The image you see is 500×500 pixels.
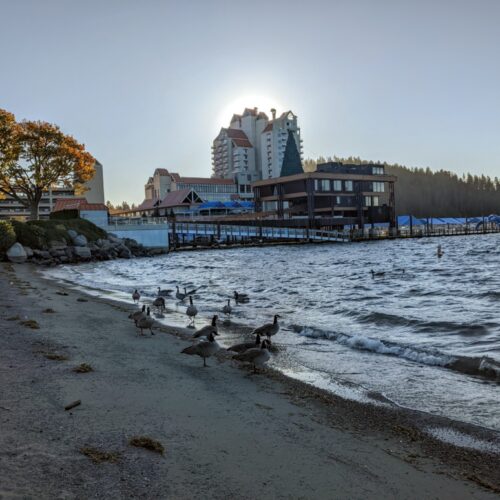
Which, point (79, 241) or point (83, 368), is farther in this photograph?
point (79, 241)

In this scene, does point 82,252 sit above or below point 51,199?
below

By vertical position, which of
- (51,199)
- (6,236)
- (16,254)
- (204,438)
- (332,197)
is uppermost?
(51,199)

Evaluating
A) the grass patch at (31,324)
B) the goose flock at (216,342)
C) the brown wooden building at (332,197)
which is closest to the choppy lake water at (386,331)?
the goose flock at (216,342)

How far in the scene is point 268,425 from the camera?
6605 millimetres

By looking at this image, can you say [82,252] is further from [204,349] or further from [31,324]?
[204,349]

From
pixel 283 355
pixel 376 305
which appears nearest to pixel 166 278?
pixel 376 305

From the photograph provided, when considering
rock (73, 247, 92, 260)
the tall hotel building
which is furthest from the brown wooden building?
rock (73, 247, 92, 260)

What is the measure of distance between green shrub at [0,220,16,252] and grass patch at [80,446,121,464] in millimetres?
45076

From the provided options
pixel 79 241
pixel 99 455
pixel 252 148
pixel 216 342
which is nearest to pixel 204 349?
pixel 216 342

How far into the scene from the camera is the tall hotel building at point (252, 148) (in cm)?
16588

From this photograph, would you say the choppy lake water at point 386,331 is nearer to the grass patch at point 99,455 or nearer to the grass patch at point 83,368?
the grass patch at point 83,368

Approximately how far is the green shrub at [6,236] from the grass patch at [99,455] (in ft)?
148

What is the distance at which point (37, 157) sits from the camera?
5816cm

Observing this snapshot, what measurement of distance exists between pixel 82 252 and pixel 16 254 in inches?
323
